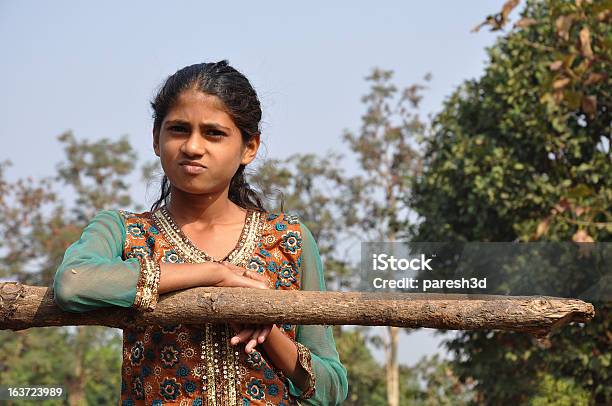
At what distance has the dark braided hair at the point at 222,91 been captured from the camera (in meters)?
2.46

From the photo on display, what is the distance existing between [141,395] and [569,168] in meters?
10.9

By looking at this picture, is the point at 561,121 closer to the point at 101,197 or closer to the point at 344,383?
the point at 344,383

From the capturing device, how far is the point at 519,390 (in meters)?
12.8

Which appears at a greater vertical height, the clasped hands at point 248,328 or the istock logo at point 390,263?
the istock logo at point 390,263

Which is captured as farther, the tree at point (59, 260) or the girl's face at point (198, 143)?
the tree at point (59, 260)

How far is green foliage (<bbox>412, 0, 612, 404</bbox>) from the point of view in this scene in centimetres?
1189

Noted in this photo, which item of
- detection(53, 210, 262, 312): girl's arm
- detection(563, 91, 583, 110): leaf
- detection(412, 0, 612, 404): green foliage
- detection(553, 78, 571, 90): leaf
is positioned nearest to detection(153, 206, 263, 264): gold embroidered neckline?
detection(53, 210, 262, 312): girl's arm

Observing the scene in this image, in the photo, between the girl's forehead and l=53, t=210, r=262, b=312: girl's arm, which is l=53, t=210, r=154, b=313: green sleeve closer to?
l=53, t=210, r=262, b=312: girl's arm

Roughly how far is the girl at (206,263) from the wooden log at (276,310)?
1.9 inches

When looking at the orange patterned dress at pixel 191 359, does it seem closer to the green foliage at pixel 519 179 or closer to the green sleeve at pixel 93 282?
the green sleeve at pixel 93 282

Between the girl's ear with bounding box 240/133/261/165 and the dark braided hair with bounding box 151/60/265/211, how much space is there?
2cm

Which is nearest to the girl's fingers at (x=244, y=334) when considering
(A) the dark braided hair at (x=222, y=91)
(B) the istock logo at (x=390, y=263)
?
(B) the istock logo at (x=390, y=263)

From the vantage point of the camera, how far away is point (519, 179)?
12.5 m

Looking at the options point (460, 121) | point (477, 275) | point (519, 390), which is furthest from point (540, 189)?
point (477, 275)
